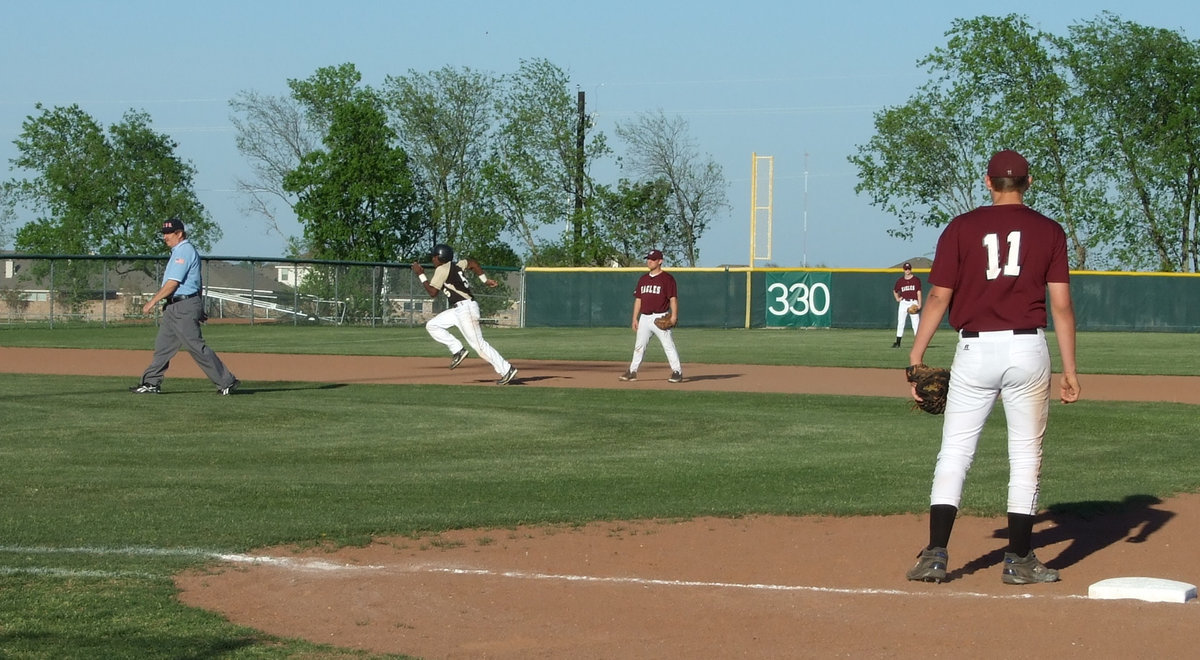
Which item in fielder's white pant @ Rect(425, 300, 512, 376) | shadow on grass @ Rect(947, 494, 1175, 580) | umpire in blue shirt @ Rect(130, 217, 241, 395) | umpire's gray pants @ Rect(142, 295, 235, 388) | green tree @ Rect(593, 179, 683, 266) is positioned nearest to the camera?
shadow on grass @ Rect(947, 494, 1175, 580)

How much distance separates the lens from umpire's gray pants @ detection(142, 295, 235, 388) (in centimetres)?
1401

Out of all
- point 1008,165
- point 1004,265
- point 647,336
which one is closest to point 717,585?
point 1004,265

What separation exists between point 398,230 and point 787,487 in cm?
5411

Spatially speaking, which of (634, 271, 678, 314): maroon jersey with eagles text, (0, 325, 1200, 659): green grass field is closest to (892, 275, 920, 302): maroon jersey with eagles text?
(634, 271, 678, 314): maroon jersey with eagles text

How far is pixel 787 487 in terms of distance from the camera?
344 inches

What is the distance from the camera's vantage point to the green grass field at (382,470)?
5.57m

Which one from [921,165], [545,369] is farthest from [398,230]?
[545,369]

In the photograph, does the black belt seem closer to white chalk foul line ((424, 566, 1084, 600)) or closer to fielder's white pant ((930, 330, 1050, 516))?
fielder's white pant ((930, 330, 1050, 516))

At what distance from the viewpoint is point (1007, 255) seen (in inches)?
229

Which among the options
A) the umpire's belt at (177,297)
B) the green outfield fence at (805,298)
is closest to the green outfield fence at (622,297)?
the green outfield fence at (805,298)

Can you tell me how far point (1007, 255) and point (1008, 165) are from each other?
0.40 metres

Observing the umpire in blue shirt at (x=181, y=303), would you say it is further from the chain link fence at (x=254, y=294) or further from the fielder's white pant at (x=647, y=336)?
the chain link fence at (x=254, y=294)

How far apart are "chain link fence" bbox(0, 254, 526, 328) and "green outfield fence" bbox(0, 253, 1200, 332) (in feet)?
0.15

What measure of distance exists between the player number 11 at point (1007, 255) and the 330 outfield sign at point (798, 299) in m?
37.7
